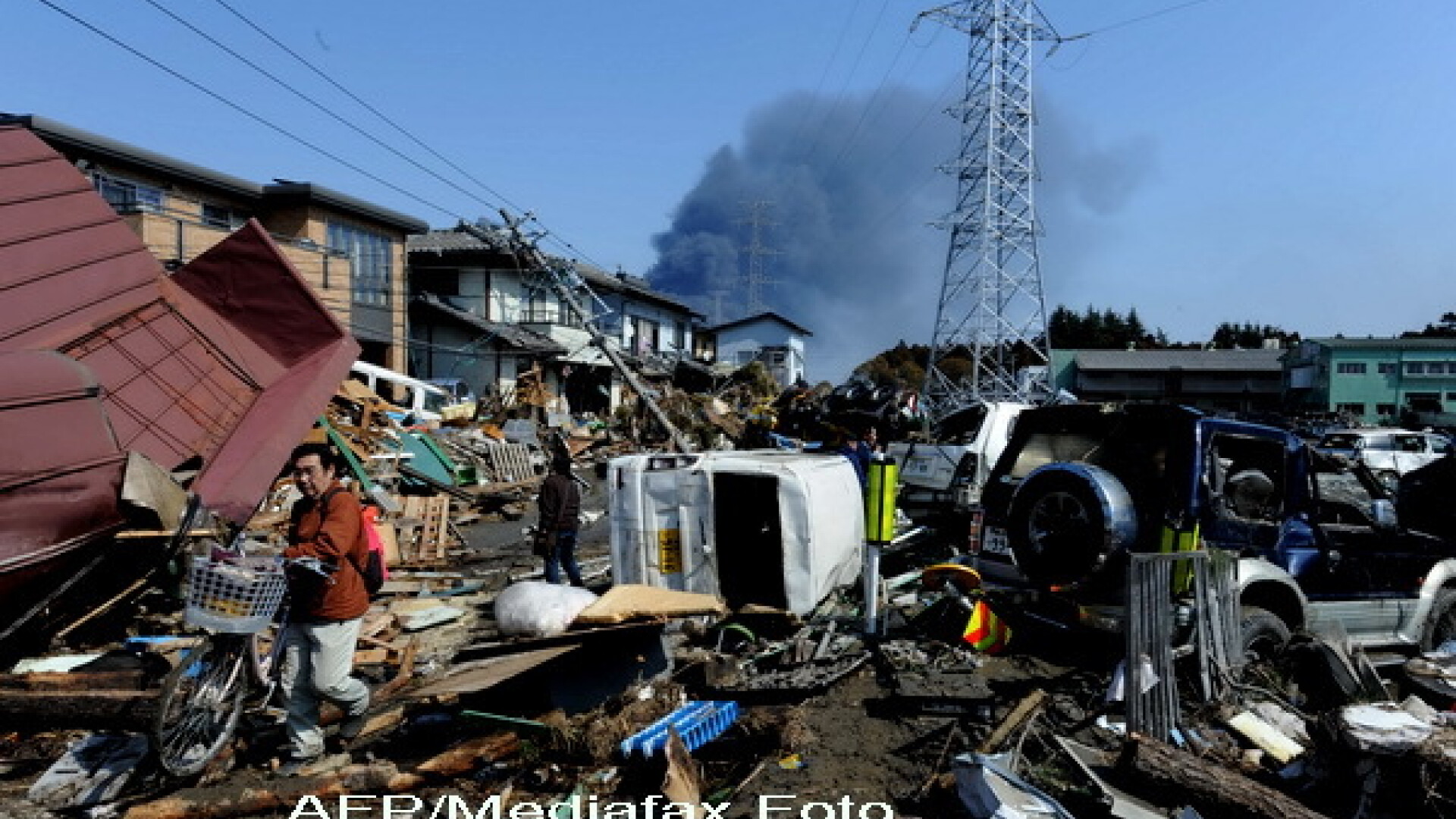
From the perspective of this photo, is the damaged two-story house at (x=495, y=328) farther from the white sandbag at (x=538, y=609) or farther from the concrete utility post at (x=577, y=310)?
the white sandbag at (x=538, y=609)

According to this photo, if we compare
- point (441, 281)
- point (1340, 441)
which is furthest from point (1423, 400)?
point (441, 281)

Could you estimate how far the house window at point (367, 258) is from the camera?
86.1ft

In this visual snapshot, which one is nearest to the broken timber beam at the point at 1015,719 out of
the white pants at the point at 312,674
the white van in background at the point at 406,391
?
the white pants at the point at 312,674

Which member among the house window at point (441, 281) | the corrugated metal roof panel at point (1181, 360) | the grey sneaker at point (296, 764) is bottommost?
the grey sneaker at point (296, 764)

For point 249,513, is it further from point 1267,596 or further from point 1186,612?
point 1267,596

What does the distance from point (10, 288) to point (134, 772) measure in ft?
20.9

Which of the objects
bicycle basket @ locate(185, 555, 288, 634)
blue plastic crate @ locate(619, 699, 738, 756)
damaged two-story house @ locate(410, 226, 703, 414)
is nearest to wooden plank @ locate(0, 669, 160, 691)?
bicycle basket @ locate(185, 555, 288, 634)

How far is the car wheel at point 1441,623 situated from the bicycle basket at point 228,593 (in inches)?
336

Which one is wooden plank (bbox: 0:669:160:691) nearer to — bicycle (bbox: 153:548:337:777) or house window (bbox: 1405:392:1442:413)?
bicycle (bbox: 153:548:337:777)

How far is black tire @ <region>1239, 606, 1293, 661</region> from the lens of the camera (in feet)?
19.0

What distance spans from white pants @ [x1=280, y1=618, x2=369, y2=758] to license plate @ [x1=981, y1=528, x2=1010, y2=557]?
4718mm

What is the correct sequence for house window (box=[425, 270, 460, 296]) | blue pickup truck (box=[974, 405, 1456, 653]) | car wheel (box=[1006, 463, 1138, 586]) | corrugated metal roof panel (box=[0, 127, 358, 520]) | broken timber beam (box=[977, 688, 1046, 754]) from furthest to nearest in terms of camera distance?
house window (box=[425, 270, 460, 296]) → corrugated metal roof panel (box=[0, 127, 358, 520]) → blue pickup truck (box=[974, 405, 1456, 653]) → car wheel (box=[1006, 463, 1138, 586]) → broken timber beam (box=[977, 688, 1046, 754])

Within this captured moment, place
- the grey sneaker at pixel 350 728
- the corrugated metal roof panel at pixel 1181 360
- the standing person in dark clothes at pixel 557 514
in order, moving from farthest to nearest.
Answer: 1. the corrugated metal roof panel at pixel 1181 360
2. the standing person in dark clothes at pixel 557 514
3. the grey sneaker at pixel 350 728

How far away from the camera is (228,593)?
4844 mm
